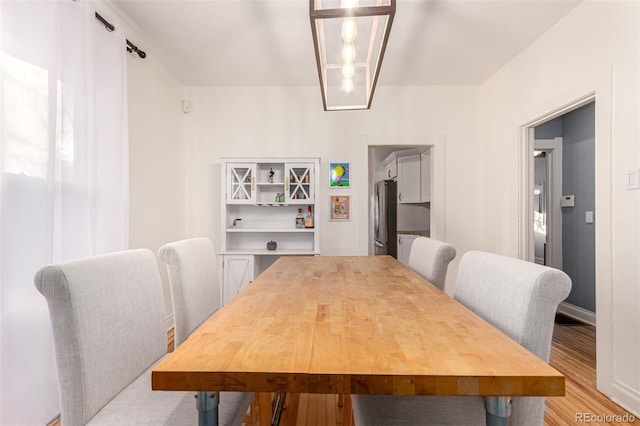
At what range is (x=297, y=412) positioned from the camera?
1.64 meters

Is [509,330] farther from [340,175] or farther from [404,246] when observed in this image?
[404,246]

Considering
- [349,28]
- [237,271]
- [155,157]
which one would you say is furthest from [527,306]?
[155,157]

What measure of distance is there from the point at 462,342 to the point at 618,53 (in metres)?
2.16

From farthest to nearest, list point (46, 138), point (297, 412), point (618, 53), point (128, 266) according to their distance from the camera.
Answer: point (618, 53), point (297, 412), point (46, 138), point (128, 266)

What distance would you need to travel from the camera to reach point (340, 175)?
328cm

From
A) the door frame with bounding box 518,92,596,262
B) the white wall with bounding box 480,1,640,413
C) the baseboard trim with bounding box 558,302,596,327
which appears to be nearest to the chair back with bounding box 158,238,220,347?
the white wall with bounding box 480,1,640,413

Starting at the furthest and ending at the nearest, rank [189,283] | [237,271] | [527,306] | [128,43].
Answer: [237,271], [128,43], [189,283], [527,306]

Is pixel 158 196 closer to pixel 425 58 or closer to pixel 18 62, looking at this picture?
pixel 18 62

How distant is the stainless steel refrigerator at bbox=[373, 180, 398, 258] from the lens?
4410mm

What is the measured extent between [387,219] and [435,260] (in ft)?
9.90

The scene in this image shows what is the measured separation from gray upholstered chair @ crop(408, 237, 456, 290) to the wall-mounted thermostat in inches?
101

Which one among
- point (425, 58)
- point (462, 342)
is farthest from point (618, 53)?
point (462, 342)

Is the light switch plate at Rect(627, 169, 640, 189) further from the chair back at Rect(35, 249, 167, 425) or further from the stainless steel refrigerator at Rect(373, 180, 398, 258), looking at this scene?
the stainless steel refrigerator at Rect(373, 180, 398, 258)

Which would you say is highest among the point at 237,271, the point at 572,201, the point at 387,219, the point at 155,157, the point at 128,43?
the point at 128,43
